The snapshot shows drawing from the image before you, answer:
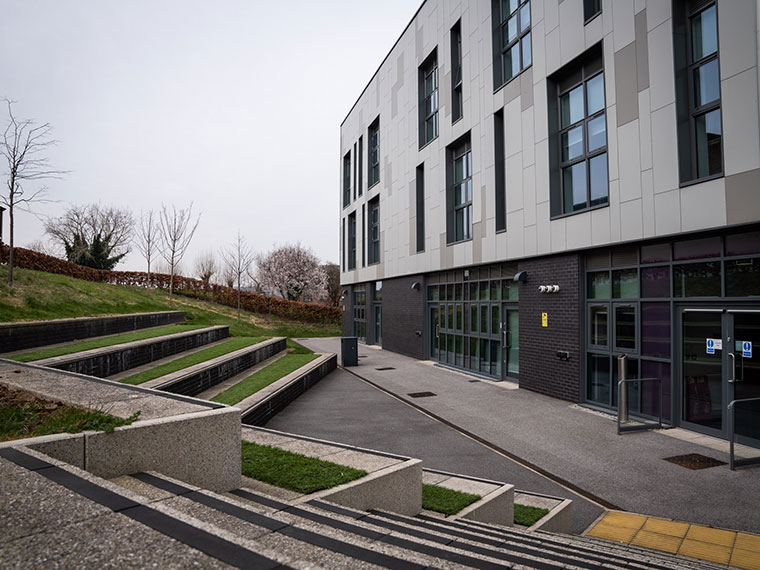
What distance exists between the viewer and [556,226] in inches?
451

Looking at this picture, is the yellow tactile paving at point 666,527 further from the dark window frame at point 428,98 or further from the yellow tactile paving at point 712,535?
the dark window frame at point 428,98

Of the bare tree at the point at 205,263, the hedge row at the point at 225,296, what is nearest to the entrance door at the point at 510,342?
the hedge row at the point at 225,296

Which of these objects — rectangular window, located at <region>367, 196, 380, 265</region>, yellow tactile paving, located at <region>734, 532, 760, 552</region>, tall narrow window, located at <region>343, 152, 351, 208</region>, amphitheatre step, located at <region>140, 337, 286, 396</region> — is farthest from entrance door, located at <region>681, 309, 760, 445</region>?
tall narrow window, located at <region>343, 152, 351, 208</region>

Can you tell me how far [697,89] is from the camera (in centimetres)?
827

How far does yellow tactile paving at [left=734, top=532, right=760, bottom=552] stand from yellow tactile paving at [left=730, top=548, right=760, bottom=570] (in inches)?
3.4

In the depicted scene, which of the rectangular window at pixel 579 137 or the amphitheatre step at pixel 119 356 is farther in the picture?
the rectangular window at pixel 579 137

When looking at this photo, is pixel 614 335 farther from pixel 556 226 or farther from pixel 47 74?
pixel 47 74

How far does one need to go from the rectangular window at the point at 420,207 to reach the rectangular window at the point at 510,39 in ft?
21.5

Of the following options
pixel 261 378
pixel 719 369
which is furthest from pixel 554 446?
pixel 261 378

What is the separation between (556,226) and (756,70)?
198 inches

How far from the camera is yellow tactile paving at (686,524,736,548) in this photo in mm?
4453

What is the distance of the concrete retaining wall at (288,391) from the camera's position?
8.57 metres

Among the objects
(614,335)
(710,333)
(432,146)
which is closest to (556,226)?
(614,335)

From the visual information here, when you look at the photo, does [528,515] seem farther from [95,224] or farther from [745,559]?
[95,224]
